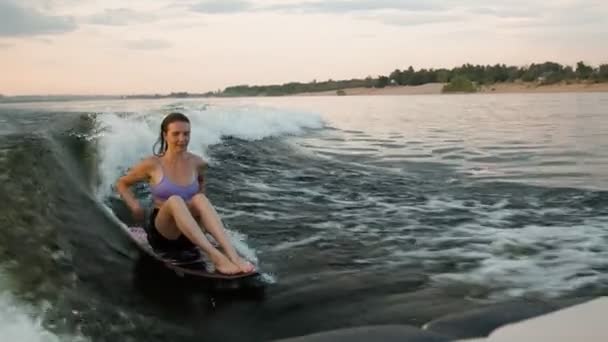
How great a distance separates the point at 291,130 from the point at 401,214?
1921 cm

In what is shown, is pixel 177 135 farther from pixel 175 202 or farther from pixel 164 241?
pixel 164 241

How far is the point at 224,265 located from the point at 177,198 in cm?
72

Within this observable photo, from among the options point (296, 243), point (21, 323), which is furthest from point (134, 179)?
point (21, 323)

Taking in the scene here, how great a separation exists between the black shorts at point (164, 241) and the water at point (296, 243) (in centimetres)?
19

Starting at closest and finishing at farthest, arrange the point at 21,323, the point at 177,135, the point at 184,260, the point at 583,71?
1. the point at 21,323
2. the point at 177,135
3. the point at 184,260
4. the point at 583,71

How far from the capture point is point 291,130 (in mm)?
28359

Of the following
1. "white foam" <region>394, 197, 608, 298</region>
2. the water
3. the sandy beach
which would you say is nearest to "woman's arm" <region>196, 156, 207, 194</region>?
the water

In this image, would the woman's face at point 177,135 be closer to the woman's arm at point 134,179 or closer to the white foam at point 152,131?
the woman's arm at point 134,179

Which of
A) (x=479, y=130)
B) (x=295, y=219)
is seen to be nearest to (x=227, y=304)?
(x=295, y=219)

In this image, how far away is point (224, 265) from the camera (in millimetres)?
5734

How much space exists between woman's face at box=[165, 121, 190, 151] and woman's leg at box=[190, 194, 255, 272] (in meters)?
0.50

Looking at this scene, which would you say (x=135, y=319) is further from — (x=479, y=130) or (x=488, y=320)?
(x=479, y=130)

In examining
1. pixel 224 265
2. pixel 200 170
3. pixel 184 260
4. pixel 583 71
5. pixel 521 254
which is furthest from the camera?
pixel 583 71

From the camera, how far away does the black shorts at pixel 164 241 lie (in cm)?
630
